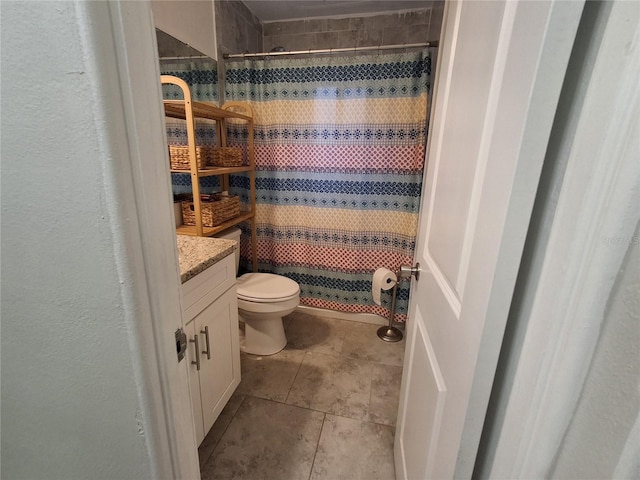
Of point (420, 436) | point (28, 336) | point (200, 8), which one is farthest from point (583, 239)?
point (200, 8)

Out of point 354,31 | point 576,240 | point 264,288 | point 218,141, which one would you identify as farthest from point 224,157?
point 576,240

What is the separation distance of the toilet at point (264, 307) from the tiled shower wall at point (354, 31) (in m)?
1.66

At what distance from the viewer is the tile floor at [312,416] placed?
1231mm

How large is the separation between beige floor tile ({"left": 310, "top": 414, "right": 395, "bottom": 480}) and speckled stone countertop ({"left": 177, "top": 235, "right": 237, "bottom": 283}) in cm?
95

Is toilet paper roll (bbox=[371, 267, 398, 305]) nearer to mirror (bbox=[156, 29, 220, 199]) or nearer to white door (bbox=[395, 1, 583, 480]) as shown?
white door (bbox=[395, 1, 583, 480])

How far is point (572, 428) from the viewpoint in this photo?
0.40m

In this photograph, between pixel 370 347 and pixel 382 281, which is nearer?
pixel 382 281

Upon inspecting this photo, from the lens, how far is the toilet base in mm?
1878

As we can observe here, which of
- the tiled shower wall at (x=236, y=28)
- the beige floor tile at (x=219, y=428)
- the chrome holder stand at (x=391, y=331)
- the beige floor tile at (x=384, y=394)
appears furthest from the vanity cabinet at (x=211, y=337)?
the tiled shower wall at (x=236, y=28)

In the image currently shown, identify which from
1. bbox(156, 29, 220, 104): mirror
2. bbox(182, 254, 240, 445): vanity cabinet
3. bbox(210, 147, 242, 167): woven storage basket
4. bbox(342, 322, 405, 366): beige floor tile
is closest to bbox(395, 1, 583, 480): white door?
bbox(182, 254, 240, 445): vanity cabinet

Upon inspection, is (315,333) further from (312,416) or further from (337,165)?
(337,165)

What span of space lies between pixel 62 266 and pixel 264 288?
1327mm

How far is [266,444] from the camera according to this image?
132 cm

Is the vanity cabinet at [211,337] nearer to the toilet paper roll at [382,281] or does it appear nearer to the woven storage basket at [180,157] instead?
the woven storage basket at [180,157]
